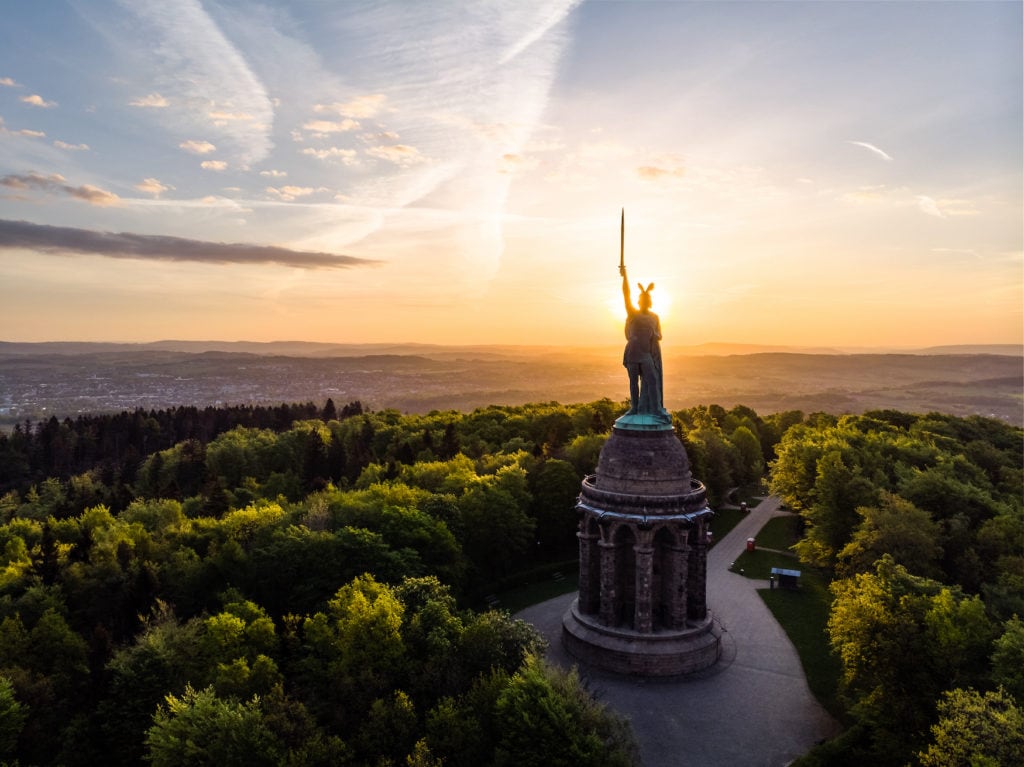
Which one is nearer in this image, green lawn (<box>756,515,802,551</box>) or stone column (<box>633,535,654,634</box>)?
stone column (<box>633,535,654,634</box>)

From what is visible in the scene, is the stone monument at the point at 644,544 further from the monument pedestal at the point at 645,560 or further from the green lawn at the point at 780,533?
the green lawn at the point at 780,533

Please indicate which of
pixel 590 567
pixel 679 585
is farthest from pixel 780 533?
pixel 590 567

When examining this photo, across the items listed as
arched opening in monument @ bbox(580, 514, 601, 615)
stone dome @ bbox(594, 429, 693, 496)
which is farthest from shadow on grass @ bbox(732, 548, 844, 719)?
stone dome @ bbox(594, 429, 693, 496)

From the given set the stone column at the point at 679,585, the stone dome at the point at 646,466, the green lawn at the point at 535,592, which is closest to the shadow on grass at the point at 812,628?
the stone column at the point at 679,585

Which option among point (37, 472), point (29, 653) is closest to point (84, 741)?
point (29, 653)

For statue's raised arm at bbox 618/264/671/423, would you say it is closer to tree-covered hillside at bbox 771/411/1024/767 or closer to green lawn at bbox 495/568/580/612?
tree-covered hillside at bbox 771/411/1024/767

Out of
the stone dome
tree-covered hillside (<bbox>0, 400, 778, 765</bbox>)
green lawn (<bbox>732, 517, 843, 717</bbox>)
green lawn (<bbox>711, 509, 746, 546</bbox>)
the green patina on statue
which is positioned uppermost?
the green patina on statue
